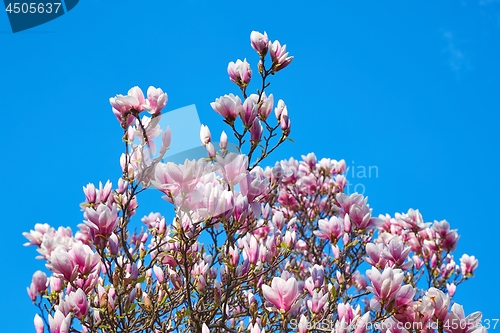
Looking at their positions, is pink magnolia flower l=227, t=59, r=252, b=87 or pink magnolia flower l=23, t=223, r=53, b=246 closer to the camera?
pink magnolia flower l=227, t=59, r=252, b=87

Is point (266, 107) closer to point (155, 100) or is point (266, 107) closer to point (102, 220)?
point (155, 100)

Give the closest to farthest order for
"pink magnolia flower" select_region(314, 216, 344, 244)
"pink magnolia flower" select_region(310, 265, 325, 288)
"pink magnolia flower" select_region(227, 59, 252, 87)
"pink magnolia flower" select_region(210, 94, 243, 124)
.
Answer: "pink magnolia flower" select_region(210, 94, 243, 124) < "pink magnolia flower" select_region(227, 59, 252, 87) < "pink magnolia flower" select_region(310, 265, 325, 288) < "pink magnolia flower" select_region(314, 216, 344, 244)

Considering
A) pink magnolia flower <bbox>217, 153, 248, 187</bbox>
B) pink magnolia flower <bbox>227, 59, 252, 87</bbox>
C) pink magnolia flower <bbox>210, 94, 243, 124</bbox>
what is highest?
pink magnolia flower <bbox>227, 59, 252, 87</bbox>

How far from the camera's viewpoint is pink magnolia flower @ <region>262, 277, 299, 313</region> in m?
2.19

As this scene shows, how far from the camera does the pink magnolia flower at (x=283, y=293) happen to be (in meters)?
2.19

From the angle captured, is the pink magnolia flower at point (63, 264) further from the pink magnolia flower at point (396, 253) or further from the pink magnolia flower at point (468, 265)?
the pink magnolia flower at point (468, 265)

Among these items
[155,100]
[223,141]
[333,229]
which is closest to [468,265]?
[333,229]

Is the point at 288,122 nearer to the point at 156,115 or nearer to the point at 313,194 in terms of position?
the point at 156,115

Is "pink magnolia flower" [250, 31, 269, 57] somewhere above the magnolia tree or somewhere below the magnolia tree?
above

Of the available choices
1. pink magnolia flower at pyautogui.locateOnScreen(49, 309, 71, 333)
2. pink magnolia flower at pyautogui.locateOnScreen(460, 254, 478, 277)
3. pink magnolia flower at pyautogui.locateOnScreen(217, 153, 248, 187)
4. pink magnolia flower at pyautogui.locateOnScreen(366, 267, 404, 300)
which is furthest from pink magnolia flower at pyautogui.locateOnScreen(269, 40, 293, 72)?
pink magnolia flower at pyautogui.locateOnScreen(460, 254, 478, 277)

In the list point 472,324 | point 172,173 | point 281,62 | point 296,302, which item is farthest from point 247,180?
point 472,324

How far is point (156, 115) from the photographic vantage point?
8.82ft

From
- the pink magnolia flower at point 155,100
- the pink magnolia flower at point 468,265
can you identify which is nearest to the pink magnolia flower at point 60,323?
the pink magnolia flower at point 155,100

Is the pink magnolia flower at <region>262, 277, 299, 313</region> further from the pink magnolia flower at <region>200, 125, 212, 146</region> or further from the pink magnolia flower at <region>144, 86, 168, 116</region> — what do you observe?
the pink magnolia flower at <region>144, 86, 168, 116</region>
